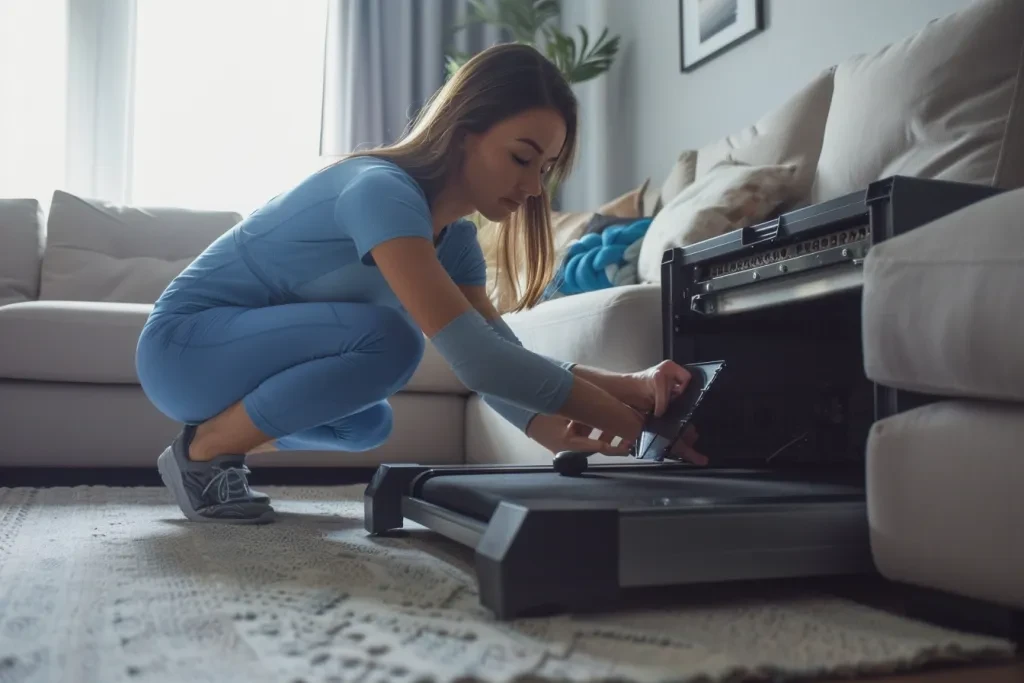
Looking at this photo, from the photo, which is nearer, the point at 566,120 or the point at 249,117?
the point at 566,120

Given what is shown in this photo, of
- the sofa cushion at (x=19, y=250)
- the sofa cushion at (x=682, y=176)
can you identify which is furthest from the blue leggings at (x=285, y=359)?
the sofa cushion at (x=19, y=250)

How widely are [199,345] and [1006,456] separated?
41.4 inches

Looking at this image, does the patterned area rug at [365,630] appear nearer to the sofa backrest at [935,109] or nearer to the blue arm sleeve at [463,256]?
the blue arm sleeve at [463,256]

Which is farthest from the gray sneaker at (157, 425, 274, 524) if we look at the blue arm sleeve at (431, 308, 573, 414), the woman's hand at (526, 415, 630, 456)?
the blue arm sleeve at (431, 308, 573, 414)

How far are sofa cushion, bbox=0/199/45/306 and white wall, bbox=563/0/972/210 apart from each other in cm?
186

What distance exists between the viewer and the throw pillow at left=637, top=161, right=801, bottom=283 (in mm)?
1751

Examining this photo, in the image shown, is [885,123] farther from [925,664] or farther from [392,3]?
[392,3]

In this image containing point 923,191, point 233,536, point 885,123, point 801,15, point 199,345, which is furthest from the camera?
point 801,15

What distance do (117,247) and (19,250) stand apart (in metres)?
0.26

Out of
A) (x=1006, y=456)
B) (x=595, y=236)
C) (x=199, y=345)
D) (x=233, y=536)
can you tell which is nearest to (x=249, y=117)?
(x=595, y=236)

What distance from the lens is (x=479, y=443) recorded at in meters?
2.19

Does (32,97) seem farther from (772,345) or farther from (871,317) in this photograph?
(871,317)

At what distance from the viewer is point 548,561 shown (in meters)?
0.76

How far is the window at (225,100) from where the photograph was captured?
11.5 feet
